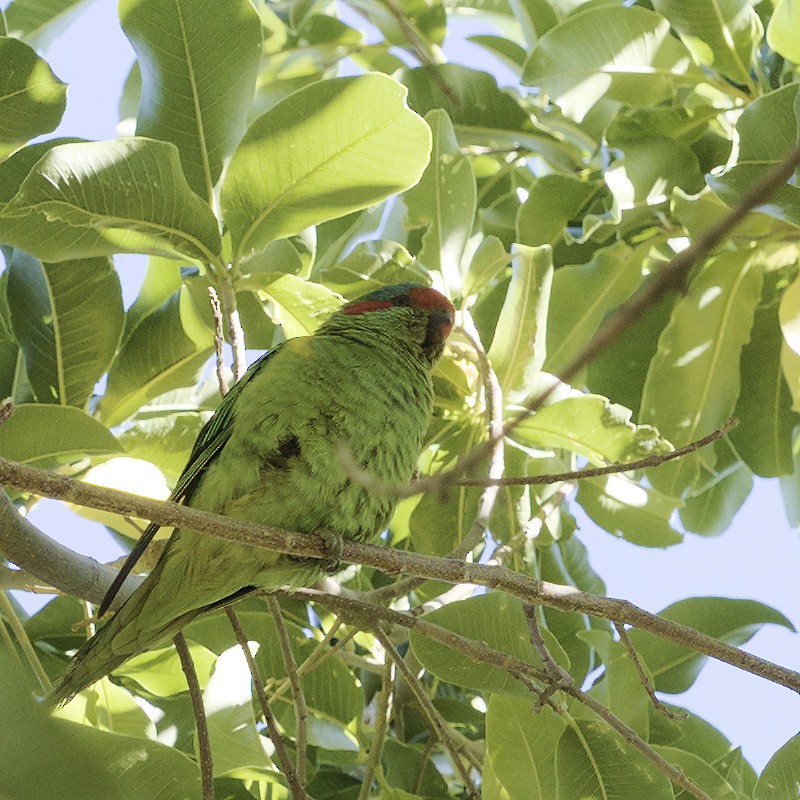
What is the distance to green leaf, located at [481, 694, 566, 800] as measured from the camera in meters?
1.87

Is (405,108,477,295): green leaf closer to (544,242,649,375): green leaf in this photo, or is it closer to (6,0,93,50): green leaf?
(544,242,649,375): green leaf

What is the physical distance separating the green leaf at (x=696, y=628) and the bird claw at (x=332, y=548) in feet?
3.26

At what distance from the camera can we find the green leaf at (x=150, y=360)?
242 centimetres

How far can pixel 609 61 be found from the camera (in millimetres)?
2559

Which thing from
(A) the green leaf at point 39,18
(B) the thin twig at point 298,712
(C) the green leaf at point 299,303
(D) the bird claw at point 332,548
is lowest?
(B) the thin twig at point 298,712

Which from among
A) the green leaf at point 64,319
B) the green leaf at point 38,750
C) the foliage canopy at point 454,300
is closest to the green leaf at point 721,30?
the foliage canopy at point 454,300

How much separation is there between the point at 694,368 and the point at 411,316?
82cm

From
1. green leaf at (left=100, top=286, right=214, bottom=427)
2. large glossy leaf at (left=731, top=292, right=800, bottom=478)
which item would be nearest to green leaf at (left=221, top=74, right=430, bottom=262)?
green leaf at (left=100, top=286, right=214, bottom=427)

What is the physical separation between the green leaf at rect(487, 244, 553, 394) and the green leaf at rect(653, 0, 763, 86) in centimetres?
84

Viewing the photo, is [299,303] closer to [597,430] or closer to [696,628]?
[597,430]

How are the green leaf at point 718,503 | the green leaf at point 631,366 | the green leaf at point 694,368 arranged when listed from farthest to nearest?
the green leaf at point 718,503
the green leaf at point 631,366
the green leaf at point 694,368

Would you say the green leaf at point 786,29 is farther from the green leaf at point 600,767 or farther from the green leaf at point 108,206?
the green leaf at point 600,767

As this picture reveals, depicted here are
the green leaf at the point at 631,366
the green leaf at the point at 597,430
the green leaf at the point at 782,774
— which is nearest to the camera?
the green leaf at the point at 782,774

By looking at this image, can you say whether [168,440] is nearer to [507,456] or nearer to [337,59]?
[507,456]
